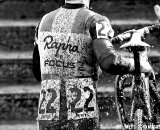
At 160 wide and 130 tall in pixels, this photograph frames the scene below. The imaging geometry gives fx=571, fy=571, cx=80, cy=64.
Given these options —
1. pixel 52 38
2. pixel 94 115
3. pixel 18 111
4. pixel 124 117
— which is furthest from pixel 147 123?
pixel 18 111

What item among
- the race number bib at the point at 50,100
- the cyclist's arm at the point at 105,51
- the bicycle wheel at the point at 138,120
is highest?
the cyclist's arm at the point at 105,51

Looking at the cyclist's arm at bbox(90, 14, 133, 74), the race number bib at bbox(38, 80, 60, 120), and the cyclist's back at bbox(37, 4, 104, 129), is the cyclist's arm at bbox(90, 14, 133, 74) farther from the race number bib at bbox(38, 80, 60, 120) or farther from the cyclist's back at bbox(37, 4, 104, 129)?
the race number bib at bbox(38, 80, 60, 120)

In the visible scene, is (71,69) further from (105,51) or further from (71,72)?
(105,51)

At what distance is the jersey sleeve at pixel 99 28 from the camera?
447 cm

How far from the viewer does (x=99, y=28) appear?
4.48m

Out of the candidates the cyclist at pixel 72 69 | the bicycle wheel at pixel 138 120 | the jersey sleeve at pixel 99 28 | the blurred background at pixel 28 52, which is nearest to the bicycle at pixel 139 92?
the bicycle wheel at pixel 138 120

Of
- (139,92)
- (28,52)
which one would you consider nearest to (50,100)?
(139,92)

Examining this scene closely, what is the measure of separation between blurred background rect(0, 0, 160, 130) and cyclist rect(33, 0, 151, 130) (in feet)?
8.12

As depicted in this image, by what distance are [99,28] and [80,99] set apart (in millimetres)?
613

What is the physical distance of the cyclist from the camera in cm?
462

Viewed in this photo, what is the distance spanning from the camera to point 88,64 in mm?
4668

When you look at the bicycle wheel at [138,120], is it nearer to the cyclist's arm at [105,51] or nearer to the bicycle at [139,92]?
the bicycle at [139,92]

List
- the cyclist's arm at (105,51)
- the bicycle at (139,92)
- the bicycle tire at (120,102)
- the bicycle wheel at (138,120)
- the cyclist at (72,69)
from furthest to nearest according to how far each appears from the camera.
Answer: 1. the bicycle tire at (120,102)
2. the bicycle wheel at (138,120)
3. the bicycle at (139,92)
4. the cyclist at (72,69)
5. the cyclist's arm at (105,51)

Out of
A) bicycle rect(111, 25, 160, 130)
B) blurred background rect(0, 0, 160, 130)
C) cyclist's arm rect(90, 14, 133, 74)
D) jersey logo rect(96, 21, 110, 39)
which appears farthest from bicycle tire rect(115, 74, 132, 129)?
blurred background rect(0, 0, 160, 130)
